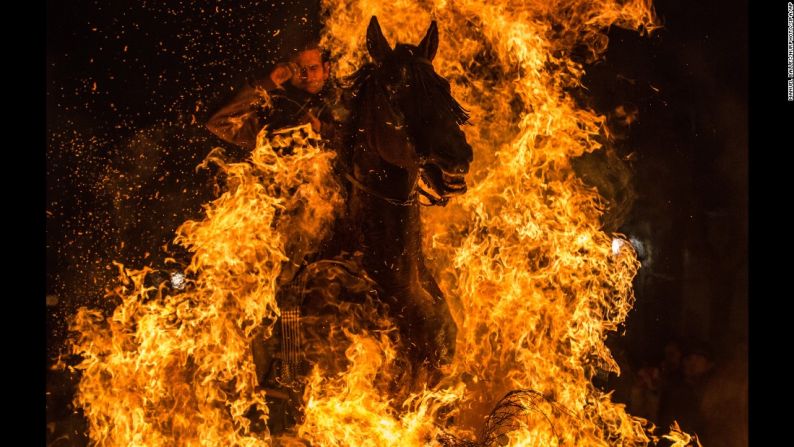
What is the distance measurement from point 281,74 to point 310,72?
201mm

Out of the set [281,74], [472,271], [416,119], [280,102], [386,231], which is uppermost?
[281,74]

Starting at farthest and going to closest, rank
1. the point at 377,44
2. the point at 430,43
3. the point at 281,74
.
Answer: the point at 281,74 → the point at 430,43 → the point at 377,44

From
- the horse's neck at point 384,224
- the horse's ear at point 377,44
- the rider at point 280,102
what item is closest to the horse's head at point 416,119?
the horse's ear at point 377,44

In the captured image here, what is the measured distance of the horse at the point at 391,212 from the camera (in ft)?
9.78

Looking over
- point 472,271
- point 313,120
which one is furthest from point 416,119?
point 472,271

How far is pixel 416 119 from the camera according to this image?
116 inches

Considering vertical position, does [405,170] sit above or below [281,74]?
below

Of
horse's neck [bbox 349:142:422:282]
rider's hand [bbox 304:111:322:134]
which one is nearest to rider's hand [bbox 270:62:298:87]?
rider's hand [bbox 304:111:322:134]

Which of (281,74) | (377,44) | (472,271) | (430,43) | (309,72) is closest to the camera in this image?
(377,44)

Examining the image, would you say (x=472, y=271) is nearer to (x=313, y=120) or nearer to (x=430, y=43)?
(x=313, y=120)

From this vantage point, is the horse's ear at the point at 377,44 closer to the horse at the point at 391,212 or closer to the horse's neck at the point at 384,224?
the horse at the point at 391,212

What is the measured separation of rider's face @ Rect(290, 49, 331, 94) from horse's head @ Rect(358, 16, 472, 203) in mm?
697

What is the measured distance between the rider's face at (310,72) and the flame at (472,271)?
10.0 inches

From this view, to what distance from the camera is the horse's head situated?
2.94 m
